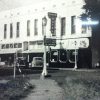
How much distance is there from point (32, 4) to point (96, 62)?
15.3m

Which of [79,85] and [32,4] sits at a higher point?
[32,4]

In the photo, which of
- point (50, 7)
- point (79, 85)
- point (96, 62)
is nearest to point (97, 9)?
point (79, 85)

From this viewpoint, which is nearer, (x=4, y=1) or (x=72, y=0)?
(x=72, y=0)

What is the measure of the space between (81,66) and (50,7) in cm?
1142

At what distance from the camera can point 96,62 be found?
5634 centimetres

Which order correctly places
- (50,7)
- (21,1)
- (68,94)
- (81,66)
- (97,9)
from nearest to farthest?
(68,94), (97,9), (81,66), (50,7), (21,1)

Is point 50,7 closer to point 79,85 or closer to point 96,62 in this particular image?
point 96,62

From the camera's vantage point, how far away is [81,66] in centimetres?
5634

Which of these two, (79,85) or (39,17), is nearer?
(79,85)

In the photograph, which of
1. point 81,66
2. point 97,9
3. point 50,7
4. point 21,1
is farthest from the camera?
point 21,1

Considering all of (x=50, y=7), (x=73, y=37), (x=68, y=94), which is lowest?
(x=68, y=94)

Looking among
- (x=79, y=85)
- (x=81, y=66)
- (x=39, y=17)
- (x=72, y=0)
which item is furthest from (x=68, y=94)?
(x=39, y=17)

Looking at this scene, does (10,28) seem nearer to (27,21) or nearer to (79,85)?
(27,21)

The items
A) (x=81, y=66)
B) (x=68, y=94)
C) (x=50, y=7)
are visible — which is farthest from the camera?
(x=50, y=7)
